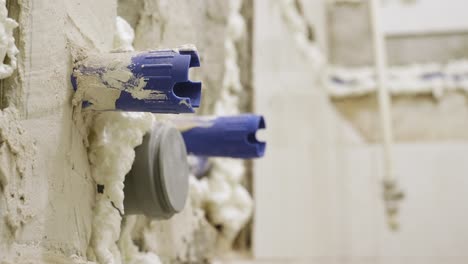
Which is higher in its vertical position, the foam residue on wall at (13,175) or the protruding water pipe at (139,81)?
the protruding water pipe at (139,81)

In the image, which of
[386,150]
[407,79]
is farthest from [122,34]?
[407,79]

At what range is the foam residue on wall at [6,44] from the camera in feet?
1.23

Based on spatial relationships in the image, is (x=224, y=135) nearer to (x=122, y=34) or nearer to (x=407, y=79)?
(x=122, y=34)

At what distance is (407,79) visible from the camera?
218 centimetres

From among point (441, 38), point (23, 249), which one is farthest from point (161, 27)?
point (441, 38)

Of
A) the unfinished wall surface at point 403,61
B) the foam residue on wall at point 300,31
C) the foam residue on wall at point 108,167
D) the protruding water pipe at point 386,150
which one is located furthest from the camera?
the unfinished wall surface at point 403,61

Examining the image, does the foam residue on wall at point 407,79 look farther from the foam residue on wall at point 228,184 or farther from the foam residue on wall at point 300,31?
the foam residue on wall at point 228,184

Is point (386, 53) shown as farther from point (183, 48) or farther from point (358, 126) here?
point (183, 48)

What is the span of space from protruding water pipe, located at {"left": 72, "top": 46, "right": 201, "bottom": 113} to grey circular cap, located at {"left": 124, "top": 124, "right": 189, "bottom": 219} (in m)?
0.08

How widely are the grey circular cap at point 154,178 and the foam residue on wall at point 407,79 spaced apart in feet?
5.61

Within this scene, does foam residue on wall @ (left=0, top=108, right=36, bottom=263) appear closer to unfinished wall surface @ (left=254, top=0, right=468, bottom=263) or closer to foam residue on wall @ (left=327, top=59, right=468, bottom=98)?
unfinished wall surface @ (left=254, top=0, right=468, bottom=263)

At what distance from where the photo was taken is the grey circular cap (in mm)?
506

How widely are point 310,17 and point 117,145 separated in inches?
58.9

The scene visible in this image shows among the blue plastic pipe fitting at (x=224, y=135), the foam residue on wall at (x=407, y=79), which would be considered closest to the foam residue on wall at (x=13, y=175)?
the blue plastic pipe fitting at (x=224, y=135)
